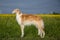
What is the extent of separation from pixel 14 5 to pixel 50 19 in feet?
1.46

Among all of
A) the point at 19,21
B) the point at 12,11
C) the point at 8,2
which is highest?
the point at 8,2

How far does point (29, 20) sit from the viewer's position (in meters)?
1.68

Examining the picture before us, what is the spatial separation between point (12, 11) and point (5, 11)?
0.27 ft

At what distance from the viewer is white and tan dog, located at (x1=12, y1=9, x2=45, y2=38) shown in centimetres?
164

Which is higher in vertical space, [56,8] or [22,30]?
[56,8]

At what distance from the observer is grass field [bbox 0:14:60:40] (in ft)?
5.32

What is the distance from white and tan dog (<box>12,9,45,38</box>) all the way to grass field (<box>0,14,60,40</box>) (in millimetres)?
41

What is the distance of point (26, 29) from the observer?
5.48 feet

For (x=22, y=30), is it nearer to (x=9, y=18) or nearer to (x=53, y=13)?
(x=9, y=18)

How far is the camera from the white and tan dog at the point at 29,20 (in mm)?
1639

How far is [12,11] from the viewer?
1.63 meters

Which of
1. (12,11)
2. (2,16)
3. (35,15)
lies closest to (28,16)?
(35,15)

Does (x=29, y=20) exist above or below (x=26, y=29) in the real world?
above

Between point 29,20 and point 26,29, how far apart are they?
0.36 feet
